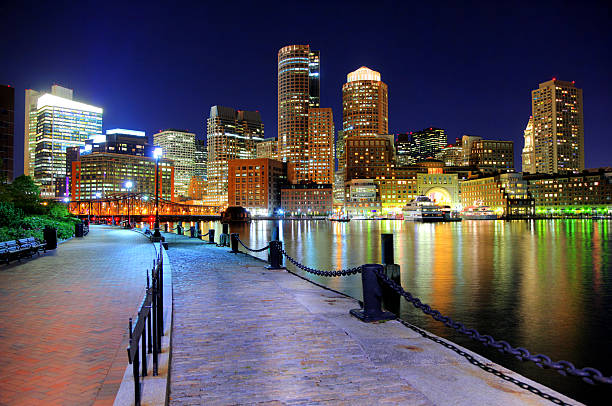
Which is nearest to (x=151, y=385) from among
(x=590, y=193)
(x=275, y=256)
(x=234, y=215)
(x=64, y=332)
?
(x=64, y=332)

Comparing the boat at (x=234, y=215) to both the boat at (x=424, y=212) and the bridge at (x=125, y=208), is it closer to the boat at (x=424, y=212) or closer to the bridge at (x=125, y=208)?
the bridge at (x=125, y=208)

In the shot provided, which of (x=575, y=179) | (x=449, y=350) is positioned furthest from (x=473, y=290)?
(x=575, y=179)

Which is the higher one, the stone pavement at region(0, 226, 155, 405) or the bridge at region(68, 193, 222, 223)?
the bridge at region(68, 193, 222, 223)

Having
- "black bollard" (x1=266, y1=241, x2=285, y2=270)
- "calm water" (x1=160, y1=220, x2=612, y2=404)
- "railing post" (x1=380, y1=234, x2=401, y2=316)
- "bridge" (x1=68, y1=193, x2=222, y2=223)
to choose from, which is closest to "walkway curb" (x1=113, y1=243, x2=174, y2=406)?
"railing post" (x1=380, y1=234, x2=401, y2=316)

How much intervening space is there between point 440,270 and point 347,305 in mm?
18951

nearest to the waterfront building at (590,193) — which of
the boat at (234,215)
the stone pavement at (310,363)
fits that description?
the boat at (234,215)

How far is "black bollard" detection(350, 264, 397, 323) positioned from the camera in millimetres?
8211

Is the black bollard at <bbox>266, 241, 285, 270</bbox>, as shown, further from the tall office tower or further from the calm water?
the tall office tower

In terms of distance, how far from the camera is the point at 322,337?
23.5 ft

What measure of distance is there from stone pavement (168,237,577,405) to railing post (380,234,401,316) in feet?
4.96

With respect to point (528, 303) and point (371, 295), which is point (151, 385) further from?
point (528, 303)

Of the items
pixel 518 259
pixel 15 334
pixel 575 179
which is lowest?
pixel 518 259

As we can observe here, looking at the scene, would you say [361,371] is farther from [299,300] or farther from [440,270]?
[440,270]

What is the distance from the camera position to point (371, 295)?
839 cm
